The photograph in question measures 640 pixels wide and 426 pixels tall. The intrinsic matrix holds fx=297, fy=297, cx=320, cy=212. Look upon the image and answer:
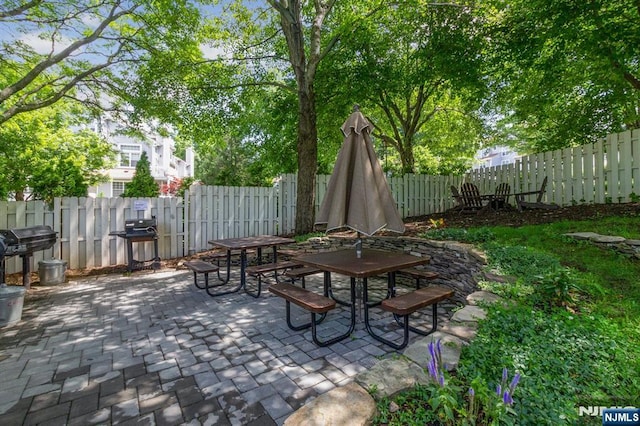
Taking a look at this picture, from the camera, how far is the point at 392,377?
1.86 meters

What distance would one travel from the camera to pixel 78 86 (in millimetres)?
8391

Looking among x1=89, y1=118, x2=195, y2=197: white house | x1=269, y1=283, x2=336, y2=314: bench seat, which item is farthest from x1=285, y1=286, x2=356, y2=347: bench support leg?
x1=89, y1=118, x2=195, y2=197: white house

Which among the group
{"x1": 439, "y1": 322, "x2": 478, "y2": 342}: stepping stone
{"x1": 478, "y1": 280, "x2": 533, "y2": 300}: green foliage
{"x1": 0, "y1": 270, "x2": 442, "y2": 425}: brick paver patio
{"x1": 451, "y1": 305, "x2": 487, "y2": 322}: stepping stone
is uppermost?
{"x1": 478, "y1": 280, "x2": 533, "y2": 300}: green foliage

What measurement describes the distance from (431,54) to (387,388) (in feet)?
27.0

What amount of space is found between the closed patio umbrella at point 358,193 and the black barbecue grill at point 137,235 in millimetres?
4451

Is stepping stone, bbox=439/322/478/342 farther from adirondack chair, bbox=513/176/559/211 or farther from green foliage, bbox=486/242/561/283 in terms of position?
adirondack chair, bbox=513/176/559/211

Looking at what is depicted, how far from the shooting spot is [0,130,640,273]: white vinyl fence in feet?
20.4

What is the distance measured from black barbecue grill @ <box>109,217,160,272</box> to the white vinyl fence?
0.57m

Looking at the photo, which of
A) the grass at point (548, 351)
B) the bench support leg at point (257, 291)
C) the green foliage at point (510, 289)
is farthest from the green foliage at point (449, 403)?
the bench support leg at point (257, 291)

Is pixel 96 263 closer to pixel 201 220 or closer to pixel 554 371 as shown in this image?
pixel 201 220

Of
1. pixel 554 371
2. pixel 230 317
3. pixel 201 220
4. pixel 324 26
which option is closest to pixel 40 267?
pixel 201 220

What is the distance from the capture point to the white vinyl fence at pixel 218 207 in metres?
6.21

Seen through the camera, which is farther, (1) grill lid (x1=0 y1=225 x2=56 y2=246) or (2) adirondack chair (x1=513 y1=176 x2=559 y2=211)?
(2) adirondack chair (x1=513 y1=176 x2=559 y2=211)

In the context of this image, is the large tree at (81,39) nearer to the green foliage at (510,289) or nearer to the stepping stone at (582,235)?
the green foliage at (510,289)
